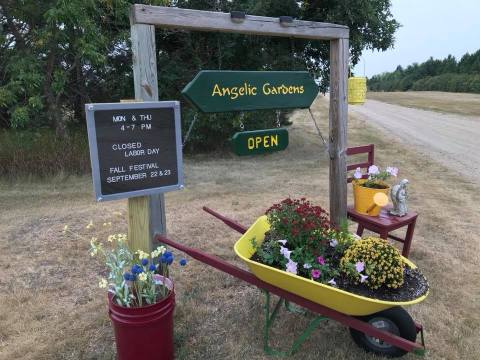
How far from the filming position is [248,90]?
2807 mm

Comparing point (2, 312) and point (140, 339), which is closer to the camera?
point (140, 339)

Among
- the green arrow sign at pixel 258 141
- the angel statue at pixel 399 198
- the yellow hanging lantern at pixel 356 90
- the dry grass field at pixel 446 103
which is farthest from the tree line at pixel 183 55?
the dry grass field at pixel 446 103

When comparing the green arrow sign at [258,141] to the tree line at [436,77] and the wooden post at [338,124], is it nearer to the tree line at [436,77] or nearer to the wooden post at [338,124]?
the wooden post at [338,124]

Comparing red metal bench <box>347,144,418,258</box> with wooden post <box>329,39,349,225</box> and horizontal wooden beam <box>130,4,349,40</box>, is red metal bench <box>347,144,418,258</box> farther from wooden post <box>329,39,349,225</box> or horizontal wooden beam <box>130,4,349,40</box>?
horizontal wooden beam <box>130,4,349,40</box>

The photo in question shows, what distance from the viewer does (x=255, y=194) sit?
6414 mm

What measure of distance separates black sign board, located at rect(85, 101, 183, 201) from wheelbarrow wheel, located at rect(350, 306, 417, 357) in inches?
57.1

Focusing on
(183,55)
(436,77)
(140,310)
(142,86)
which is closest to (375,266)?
(140,310)

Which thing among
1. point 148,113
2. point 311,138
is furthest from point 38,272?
point 311,138

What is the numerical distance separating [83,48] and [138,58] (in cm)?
402

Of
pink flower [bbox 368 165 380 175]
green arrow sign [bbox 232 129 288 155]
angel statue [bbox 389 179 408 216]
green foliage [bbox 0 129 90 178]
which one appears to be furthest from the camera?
green foliage [bbox 0 129 90 178]

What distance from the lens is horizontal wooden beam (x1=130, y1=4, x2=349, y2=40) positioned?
95.1 inches

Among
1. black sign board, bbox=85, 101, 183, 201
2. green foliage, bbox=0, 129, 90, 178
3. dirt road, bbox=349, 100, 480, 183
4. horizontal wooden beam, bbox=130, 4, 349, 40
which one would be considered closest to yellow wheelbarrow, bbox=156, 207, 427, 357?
black sign board, bbox=85, 101, 183, 201

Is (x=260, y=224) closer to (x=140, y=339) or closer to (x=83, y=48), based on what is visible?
(x=140, y=339)

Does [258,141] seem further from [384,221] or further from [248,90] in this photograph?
[384,221]
